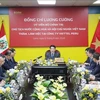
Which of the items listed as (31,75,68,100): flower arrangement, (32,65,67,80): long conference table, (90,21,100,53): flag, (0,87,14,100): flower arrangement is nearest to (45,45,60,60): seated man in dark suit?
(90,21,100,53): flag

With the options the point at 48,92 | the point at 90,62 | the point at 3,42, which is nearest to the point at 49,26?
the point at 3,42

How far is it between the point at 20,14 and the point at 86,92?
6.00 meters

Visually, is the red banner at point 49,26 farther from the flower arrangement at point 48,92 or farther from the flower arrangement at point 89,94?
the flower arrangement at point 89,94

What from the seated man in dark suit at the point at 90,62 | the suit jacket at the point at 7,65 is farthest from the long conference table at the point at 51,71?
the suit jacket at the point at 7,65

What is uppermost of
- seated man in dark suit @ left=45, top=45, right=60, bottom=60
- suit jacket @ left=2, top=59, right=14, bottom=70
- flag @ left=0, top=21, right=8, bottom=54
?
flag @ left=0, top=21, right=8, bottom=54

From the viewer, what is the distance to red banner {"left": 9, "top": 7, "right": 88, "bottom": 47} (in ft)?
27.3

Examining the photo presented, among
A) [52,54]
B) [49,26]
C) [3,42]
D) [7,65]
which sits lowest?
[7,65]

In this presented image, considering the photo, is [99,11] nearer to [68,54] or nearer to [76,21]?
[76,21]

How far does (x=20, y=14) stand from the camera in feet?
Result: 27.3

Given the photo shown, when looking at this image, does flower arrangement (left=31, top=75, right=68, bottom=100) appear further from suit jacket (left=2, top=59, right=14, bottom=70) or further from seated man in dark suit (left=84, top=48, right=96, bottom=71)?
suit jacket (left=2, top=59, right=14, bottom=70)

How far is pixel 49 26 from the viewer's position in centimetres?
841

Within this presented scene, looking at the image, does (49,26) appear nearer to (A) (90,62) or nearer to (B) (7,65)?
(A) (90,62)

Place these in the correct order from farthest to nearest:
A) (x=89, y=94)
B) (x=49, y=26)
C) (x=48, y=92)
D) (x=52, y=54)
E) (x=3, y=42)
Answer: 1. (x=49, y=26)
2. (x=3, y=42)
3. (x=52, y=54)
4. (x=48, y=92)
5. (x=89, y=94)

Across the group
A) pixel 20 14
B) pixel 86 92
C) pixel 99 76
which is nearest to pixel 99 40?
pixel 20 14
